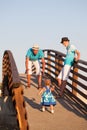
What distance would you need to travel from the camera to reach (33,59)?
1142 centimetres

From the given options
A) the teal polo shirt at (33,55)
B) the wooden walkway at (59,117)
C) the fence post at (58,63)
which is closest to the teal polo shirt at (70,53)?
the wooden walkway at (59,117)

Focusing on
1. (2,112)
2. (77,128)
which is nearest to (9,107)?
(2,112)

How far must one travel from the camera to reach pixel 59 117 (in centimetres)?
838

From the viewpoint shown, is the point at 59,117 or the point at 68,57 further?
the point at 68,57

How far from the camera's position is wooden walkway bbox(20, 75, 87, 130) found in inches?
301

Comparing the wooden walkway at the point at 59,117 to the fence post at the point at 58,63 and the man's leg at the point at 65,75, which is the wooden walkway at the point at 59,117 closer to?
the man's leg at the point at 65,75

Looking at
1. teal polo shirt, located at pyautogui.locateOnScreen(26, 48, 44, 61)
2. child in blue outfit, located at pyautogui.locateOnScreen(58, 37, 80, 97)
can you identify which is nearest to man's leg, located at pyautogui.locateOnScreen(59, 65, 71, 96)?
child in blue outfit, located at pyautogui.locateOnScreen(58, 37, 80, 97)

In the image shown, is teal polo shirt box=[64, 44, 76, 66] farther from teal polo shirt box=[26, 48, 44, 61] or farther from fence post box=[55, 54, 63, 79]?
fence post box=[55, 54, 63, 79]

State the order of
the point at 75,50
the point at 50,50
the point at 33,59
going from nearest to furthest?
the point at 75,50 < the point at 33,59 < the point at 50,50

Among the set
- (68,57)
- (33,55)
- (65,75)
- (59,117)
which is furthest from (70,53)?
(59,117)

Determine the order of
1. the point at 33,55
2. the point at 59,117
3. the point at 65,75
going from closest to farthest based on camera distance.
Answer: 1. the point at 59,117
2. the point at 65,75
3. the point at 33,55

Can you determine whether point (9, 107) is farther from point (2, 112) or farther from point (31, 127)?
point (31, 127)

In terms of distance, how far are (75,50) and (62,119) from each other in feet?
7.43

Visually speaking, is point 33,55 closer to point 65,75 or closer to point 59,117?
point 65,75
